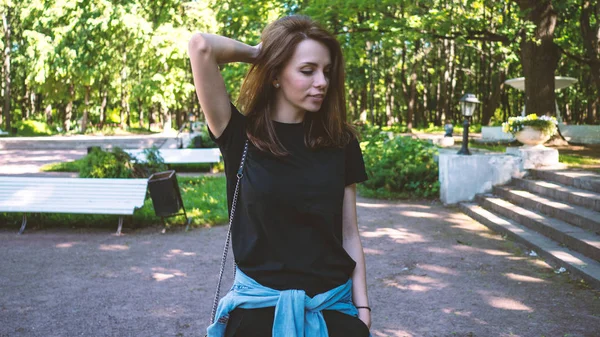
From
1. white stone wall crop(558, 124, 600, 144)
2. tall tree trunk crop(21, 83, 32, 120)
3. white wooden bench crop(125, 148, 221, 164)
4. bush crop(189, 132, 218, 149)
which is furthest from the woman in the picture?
tall tree trunk crop(21, 83, 32, 120)

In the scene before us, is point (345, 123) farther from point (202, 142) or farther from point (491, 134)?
point (491, 134)

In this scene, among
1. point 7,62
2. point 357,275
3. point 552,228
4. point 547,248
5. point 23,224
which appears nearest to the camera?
point 357,275

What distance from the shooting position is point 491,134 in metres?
24.0

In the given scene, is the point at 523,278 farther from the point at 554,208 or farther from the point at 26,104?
the point at 26,104

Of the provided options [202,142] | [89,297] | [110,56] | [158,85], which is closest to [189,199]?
[89,297]

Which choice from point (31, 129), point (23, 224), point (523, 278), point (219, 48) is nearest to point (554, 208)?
point (523, 278)

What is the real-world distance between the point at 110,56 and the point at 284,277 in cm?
3846

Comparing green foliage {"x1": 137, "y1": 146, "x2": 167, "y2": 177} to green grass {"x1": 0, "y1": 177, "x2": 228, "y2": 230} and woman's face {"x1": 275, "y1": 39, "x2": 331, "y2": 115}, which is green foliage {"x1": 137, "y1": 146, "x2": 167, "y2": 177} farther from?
woman's face {"x1": 275, "y1": 39, "x2": 331, "y2": 115}

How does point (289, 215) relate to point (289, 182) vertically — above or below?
below

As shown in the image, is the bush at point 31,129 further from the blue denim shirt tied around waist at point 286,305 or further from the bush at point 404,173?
the blue denim shirt tied around waist at point 286,305

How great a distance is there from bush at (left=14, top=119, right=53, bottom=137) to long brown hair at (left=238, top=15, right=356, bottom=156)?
1533 inches

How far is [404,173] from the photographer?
1293cm

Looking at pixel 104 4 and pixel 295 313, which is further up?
pixel 104 4

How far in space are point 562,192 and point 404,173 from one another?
160 inches
